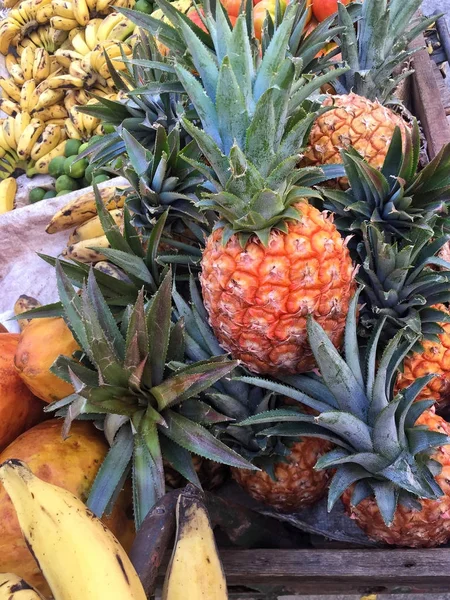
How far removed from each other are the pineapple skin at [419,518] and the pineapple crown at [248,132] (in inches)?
28.9

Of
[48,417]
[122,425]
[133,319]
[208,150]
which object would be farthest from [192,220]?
[48,417]

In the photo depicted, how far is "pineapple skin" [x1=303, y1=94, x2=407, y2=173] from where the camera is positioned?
4.98 ft

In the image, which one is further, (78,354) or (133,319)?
(78,354)

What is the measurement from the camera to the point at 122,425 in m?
1.27

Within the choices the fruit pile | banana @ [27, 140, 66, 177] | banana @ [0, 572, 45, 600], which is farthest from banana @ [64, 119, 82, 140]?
banana @ [0, 572, 45, 600]

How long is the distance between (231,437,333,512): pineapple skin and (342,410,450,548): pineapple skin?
0.12 metres

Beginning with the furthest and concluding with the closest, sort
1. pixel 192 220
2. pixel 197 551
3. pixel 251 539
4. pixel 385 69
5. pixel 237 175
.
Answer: pixel 385 69
pixel 192 220
pixel 251 539
pixel 237 175
pixel 197 551

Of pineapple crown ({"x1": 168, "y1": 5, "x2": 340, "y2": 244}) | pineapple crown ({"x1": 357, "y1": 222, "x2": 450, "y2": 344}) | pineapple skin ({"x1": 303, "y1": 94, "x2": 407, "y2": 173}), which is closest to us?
pineapple crown ({"x1": 168, "y1": 5, "x2": 340, "y2": 244})

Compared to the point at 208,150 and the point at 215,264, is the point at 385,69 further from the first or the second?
the point at 215,264

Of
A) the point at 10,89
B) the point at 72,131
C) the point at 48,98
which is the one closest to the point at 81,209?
the point at 72,131

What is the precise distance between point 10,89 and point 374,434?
15.2ft

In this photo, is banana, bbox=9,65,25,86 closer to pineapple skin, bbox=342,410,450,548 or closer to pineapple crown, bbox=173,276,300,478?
pineapple crown, bbox=173,276,300,478

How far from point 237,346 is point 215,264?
0.23 meters

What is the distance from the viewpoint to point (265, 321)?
115 cm
